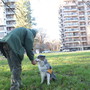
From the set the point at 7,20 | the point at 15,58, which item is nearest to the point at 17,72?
the point at 15,58

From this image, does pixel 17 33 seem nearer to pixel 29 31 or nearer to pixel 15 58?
pixel 29 31

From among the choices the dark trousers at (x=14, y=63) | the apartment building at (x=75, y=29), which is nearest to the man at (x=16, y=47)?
the dark trousers at (x=14, y=63)

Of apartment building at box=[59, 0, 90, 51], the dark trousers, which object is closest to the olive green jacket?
the dark trousers

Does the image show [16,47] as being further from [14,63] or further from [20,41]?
[14,63]

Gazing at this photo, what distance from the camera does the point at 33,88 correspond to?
504cm

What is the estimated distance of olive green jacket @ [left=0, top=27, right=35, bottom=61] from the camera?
4.16 metres

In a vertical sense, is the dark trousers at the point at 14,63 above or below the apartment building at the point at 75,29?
below

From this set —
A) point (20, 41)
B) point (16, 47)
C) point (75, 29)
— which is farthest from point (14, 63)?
point (75, 29)

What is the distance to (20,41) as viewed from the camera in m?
4.27

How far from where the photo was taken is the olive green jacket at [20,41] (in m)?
4.16

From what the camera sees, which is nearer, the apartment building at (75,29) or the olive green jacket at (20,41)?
the olive green jacket at (20,41)

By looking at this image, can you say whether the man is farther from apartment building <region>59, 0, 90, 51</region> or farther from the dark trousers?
apartment building <region>59, 0, 90, 51</region>

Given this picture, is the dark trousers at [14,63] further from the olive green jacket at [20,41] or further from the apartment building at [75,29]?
the apartment building at [75,29]

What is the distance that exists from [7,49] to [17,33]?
0.44 m
